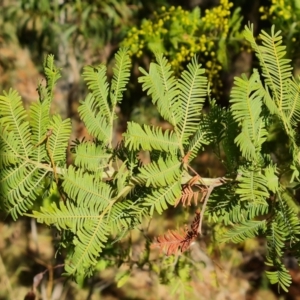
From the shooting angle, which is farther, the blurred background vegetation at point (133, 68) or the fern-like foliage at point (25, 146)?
the blurred background vegetation at point (133, 68)

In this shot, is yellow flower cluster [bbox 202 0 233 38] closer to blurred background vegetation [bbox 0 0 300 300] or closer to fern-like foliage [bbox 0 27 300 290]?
blurred background vegetation [bbox 0 0 300 300]

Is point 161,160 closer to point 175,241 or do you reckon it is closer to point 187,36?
point 175,241

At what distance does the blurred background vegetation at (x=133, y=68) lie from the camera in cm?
191

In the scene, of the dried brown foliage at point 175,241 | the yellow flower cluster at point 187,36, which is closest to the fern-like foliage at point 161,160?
the dried brown foliage at point 175,241

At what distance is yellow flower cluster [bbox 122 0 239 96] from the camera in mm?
1802

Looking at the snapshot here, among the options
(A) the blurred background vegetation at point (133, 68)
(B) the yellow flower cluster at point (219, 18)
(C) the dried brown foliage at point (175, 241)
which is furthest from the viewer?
(A) the blurred background vegetation at point (133, 68)

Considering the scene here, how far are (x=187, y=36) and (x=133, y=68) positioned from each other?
692 millimetres

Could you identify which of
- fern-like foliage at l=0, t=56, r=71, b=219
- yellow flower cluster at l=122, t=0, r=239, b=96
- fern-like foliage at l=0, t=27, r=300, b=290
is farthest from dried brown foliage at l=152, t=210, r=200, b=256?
yellow flower cluster at l=122, t=0, r=239, b=96

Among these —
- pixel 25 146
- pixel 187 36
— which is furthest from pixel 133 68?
pixel 25 146

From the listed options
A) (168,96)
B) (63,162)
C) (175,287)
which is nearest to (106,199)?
(63,162)

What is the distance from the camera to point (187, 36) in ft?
6.17

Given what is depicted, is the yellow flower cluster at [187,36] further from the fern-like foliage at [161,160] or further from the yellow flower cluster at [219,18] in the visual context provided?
the fern-like foliage at [161,160]

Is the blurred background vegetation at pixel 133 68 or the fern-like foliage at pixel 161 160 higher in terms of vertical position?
the fern-like foliage at pixel 161 160

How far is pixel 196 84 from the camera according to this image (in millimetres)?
905
